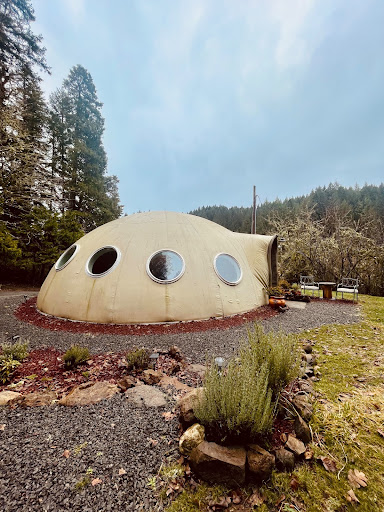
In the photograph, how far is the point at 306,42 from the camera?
9742 mm

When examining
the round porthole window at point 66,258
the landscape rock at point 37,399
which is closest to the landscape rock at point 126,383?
the landscape rock at point 37,399

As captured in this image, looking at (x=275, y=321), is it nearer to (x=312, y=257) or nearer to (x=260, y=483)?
(x=260, y=483)

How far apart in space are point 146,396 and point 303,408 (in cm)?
195

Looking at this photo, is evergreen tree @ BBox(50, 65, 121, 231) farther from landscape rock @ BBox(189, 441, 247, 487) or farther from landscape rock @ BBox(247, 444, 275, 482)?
landscape rock @ BBox(247, 444, 275, 482)

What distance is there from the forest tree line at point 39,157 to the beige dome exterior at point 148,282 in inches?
215

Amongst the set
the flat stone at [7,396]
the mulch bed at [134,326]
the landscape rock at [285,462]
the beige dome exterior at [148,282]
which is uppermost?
the beige dome exterior at [148,282]

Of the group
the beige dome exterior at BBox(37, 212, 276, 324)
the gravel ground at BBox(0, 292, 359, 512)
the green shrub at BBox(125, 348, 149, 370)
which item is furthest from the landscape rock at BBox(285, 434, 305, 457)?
the beige dome exterior at BBox(37, 212, 276, 324)

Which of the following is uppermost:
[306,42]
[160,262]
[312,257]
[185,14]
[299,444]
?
[185,14]

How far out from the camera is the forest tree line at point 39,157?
1041 centimetres

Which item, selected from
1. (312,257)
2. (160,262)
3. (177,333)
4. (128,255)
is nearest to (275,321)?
(177,333)

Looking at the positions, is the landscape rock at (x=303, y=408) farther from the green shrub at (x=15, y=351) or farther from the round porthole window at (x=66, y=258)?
the round porthole window at (x=66, y=258)

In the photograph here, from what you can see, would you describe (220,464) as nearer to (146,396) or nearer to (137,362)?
(146,396)

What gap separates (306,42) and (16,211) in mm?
18726

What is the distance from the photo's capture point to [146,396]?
2.87 m
